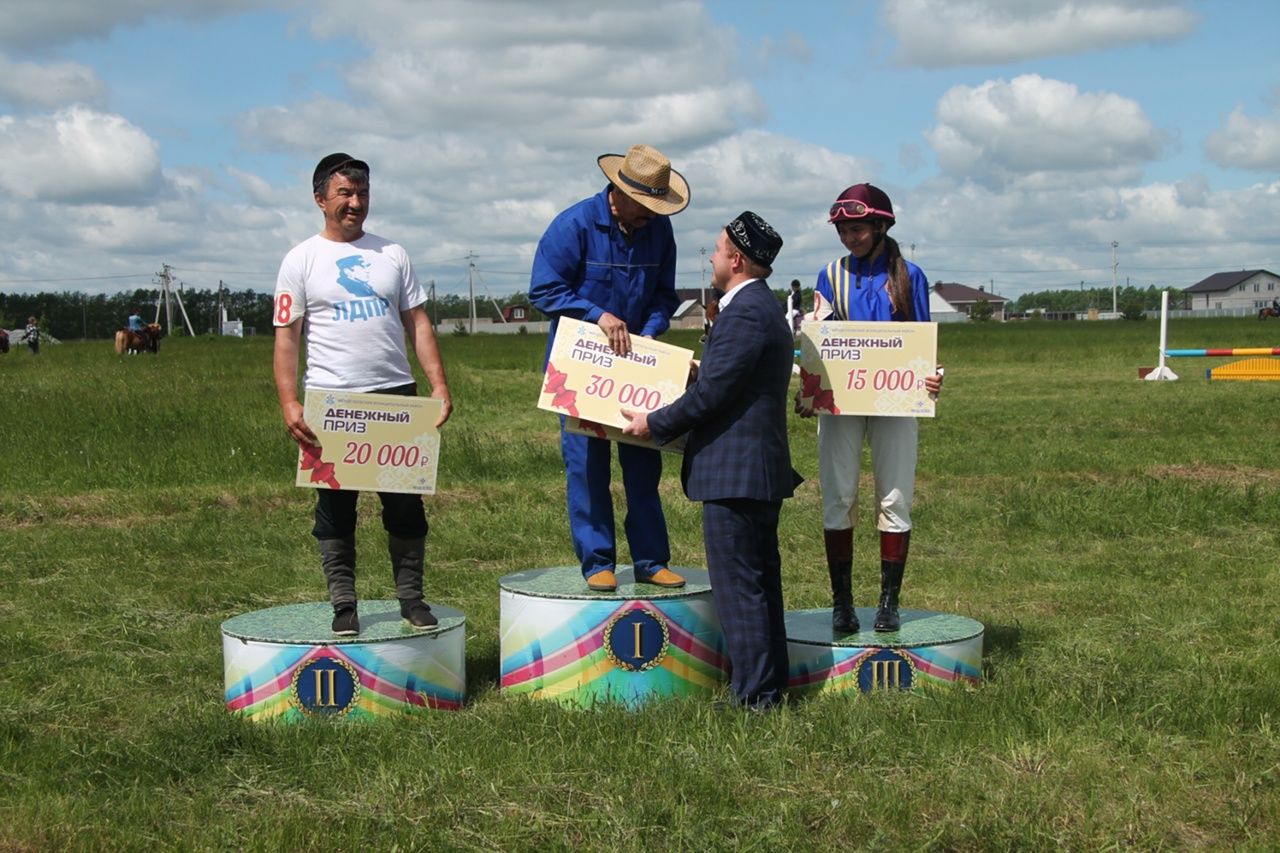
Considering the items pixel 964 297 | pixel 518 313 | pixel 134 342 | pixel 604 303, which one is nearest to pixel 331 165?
pixel 604 303

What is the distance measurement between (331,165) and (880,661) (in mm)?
2975

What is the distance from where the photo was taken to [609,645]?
5637 mm

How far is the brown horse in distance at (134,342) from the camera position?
4091 cm

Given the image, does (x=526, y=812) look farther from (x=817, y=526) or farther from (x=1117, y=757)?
(x=817, y=526)

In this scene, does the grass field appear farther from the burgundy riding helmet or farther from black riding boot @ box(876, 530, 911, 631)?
the burgundy riding helmet

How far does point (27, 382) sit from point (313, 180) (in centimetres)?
1923

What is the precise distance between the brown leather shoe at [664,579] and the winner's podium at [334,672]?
3.16 feet

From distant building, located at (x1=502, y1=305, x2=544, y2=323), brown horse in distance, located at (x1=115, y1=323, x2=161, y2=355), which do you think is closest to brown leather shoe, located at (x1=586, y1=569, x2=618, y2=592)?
brown horse in distance, located at (x1=115, y1=323, x2=161, y2=355)

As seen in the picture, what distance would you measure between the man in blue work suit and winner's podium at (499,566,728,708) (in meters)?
0.29

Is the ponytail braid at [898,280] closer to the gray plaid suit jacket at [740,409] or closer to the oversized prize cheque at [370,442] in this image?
the gray plaid suit jacket at [740,409]

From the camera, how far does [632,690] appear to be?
5.65 meters

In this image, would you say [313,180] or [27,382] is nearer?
[313,180]

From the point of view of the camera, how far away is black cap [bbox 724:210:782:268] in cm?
543

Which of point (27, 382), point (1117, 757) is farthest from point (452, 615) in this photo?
point (27, 382)
